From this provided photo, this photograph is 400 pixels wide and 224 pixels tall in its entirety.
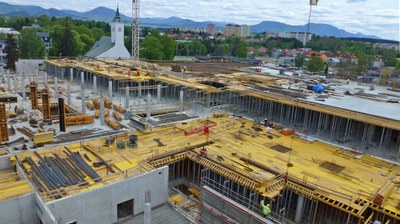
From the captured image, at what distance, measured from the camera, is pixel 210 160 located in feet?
67.4

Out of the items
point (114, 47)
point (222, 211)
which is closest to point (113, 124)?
point (222, 211)

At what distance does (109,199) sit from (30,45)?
57.2m

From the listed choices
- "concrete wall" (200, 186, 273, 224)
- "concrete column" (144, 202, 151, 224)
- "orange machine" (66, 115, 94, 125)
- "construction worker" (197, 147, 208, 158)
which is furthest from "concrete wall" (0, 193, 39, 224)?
"orange machine" (66, 115, 94, 125)

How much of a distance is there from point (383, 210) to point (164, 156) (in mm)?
12741

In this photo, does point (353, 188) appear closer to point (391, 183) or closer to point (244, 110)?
point (391, 183)

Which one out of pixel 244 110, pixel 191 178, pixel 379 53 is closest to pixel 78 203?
pixel 191 178

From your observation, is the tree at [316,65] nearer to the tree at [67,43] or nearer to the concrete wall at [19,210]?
the tree at [67,43]

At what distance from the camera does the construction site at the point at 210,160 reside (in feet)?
53.1

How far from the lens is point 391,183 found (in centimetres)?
1867

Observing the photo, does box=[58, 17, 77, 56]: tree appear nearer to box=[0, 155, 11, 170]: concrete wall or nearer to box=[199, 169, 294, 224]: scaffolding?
box=[0, 155, 11, 170]: concrete wall

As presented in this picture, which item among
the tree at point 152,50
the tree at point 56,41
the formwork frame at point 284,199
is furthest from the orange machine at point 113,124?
the tree at point 56,41

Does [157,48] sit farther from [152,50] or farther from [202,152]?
[202,152]

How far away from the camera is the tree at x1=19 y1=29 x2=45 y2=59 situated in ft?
204

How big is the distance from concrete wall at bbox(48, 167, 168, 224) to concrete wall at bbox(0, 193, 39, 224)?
1.40 meters
